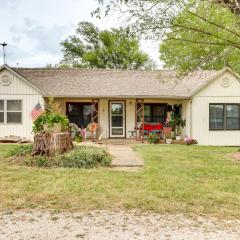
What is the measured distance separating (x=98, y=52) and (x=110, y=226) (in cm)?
4153

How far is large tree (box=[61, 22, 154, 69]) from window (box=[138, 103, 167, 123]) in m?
21.7

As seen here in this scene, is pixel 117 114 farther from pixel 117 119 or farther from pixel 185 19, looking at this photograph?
pixel 185 19

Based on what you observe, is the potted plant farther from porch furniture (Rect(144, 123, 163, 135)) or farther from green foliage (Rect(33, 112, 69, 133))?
green foliage (Rect(33, 112, 69, 133))

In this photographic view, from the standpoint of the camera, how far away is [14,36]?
2927 cm

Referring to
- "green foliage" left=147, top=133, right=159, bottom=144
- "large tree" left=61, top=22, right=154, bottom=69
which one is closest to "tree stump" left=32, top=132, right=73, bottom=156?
"green foliage" left=147, top=133, right=159, bottom=144

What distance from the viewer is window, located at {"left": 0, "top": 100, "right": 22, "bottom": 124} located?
19234 mm

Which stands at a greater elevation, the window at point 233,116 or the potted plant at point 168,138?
the window at point 233,116

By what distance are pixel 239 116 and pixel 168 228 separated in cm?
1581


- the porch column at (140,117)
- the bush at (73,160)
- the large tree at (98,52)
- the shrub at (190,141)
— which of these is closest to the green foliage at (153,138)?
the porch column at (140,117)

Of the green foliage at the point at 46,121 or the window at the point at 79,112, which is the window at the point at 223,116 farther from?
the green foliage at the point at 46,121

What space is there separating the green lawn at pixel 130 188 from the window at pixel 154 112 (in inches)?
394

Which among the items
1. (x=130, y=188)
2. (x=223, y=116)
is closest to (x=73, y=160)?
(x=130, y=188)

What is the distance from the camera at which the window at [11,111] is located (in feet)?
63.1

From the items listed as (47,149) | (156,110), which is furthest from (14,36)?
(47,149)
